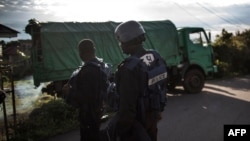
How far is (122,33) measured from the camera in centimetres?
272

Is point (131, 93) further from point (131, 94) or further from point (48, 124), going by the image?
point (48, 124)

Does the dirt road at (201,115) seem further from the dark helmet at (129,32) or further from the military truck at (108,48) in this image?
the dark helmet at (129,32)

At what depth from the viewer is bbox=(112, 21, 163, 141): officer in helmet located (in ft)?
8.25

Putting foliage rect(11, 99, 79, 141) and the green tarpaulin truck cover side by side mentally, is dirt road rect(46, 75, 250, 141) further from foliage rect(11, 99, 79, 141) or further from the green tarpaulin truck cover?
the green tarpaulin truck cover

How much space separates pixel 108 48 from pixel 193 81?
11.8 feet

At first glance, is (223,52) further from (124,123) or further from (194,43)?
(124,123)

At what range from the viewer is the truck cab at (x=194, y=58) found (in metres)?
11.4

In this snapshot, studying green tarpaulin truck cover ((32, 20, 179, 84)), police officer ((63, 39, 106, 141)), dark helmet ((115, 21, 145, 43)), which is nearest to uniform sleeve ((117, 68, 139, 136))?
dark helmet ((115, 21, 145, 43))

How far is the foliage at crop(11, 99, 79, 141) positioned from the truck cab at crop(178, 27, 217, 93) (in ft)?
17.1

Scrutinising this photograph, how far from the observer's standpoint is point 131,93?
2520 mm

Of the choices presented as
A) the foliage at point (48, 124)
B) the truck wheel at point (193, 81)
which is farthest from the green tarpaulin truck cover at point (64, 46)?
the truck wheel at point (193, 81)

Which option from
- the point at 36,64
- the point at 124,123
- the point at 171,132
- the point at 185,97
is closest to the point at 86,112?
the point at 124,123

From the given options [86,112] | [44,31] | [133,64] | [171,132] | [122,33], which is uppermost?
[44,31]

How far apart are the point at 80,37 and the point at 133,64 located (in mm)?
7463
